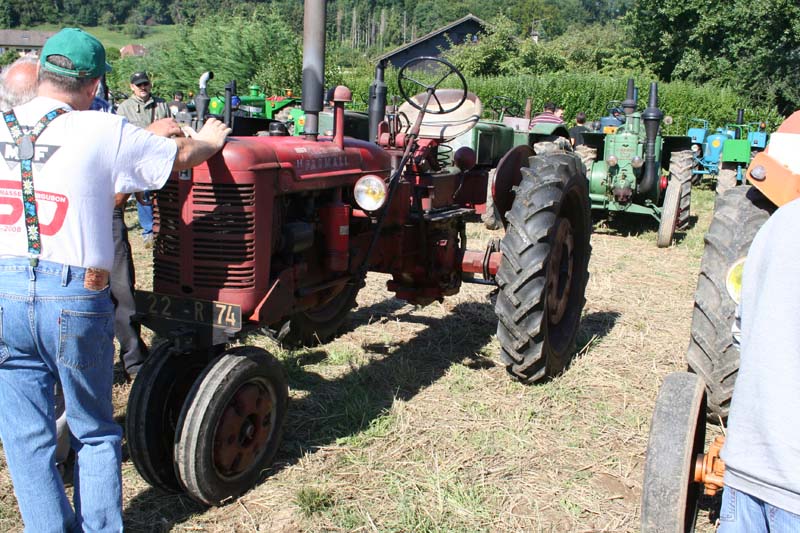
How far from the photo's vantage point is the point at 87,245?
2428mm

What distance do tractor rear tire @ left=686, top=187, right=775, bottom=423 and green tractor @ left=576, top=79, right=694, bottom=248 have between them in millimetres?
5731

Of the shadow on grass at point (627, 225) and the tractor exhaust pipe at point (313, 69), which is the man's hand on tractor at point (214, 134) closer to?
the tractor exhaust pipe at point (313, 69)

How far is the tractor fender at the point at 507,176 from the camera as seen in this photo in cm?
482

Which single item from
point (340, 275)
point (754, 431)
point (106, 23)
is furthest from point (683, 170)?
point (106, 23)

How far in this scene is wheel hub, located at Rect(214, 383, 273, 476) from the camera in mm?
3033

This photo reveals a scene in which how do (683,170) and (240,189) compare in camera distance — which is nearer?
(240,189)

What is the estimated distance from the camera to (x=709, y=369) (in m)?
3.39

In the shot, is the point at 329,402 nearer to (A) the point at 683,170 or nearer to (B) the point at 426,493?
(B) the point at 426,493

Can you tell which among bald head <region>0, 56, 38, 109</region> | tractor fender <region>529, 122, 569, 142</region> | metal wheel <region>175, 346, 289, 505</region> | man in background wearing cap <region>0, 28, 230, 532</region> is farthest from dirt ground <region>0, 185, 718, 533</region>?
tractor fender <region>529, 122, 569, 142</region>

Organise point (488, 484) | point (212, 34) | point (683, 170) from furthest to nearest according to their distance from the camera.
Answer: point (212, 34) < point (683, 170) < point (488, 484)

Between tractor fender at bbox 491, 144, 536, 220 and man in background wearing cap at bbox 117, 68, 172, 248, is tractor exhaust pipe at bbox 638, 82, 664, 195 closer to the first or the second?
tractor fender at bbox 491, 144, 536, 220

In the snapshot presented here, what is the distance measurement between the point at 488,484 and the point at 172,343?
151 centimetres

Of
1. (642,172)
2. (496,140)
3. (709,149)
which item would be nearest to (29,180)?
(642,172)

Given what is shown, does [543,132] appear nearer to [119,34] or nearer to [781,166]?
[781,166]
